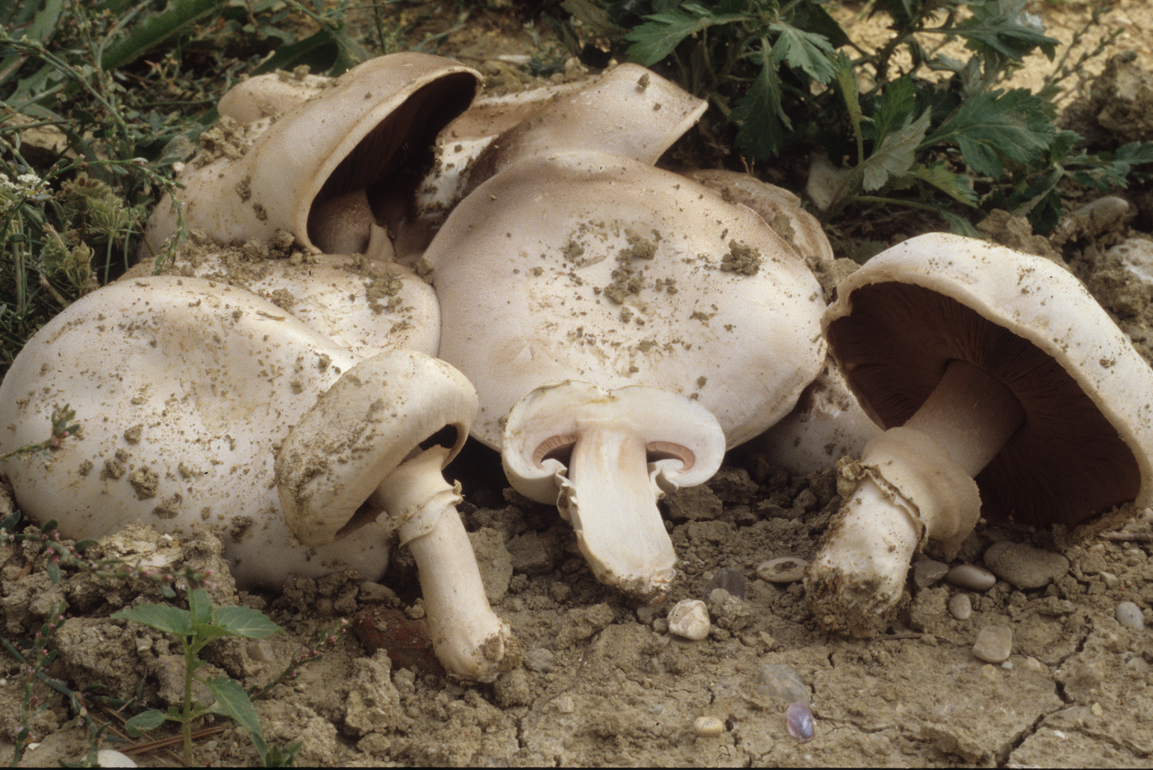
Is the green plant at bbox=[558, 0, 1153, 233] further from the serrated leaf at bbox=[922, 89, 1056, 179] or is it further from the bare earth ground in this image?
the bare earth ground

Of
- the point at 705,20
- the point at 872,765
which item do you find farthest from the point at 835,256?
the point at 872,765

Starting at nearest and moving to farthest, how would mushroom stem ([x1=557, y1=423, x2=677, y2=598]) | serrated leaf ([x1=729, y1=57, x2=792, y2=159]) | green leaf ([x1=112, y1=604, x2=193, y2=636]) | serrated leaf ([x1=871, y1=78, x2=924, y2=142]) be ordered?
1. green leaf ([x1=112, y1=604, x2=193, y2=636])
2. mushroom stem ([x1=557, y1=423, x2=677, y2=598])
3. serrated leaf ([x1=871, y1=78, x2=924, y2=142])
4. serrated leaf ([x1=729, y1=57, x2=792, y2=159])

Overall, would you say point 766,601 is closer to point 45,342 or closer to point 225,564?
point 225,564

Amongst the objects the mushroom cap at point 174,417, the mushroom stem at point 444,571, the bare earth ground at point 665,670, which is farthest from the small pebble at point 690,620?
the mushroom cap at point 174,417

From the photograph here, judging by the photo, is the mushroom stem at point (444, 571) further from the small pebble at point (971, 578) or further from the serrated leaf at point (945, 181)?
the serrated leaf at point (945, 181)

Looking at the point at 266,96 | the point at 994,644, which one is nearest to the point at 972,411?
the point at 994,644

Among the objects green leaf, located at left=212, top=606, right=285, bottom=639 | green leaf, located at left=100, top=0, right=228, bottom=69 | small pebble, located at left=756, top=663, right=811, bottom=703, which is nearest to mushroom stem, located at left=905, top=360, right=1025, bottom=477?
small pebble, located at left=756, top=663, right=811, bottom=703

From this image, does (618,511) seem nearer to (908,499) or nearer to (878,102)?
(908,499)
